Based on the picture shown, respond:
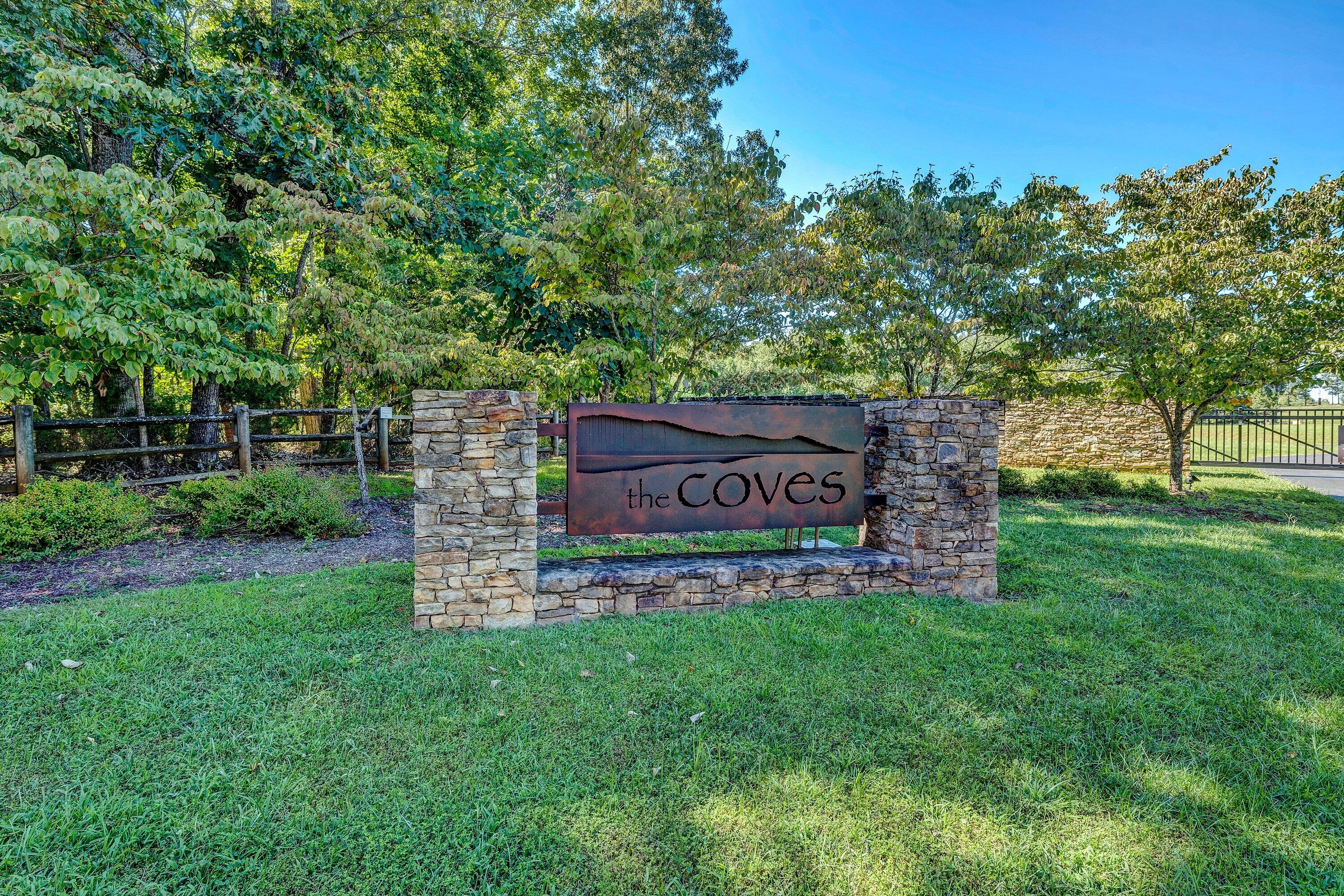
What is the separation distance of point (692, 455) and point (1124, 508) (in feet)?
23.7

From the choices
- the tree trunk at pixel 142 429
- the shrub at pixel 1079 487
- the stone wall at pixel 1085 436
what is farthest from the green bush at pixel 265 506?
the stone wall at pixel 1085 436

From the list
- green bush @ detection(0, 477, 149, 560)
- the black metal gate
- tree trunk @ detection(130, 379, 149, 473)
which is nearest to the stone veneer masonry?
green bush @ detection(0, 477, 149, 560)

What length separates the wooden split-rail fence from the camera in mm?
5840

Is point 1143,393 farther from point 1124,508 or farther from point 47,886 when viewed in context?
point 47,886

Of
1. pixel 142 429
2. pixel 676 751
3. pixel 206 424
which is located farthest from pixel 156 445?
pixel 676 751

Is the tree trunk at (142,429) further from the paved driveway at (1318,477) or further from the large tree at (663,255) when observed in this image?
the paved driveway at (1318,477)

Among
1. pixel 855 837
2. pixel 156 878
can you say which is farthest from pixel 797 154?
pixel 156 878

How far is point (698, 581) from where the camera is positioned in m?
3.81

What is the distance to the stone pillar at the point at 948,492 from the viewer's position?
4.08 meters

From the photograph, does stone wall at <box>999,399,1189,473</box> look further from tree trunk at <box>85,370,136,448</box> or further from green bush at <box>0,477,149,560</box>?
tree trunk at <box>85,370,136,448</box>

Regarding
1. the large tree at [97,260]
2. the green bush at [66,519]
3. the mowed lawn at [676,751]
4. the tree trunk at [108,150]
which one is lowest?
the mowed lawn at [676,751]

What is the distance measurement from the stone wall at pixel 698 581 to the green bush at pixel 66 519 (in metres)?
4.45

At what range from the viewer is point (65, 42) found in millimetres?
5477

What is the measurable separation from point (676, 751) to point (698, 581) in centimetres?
158
